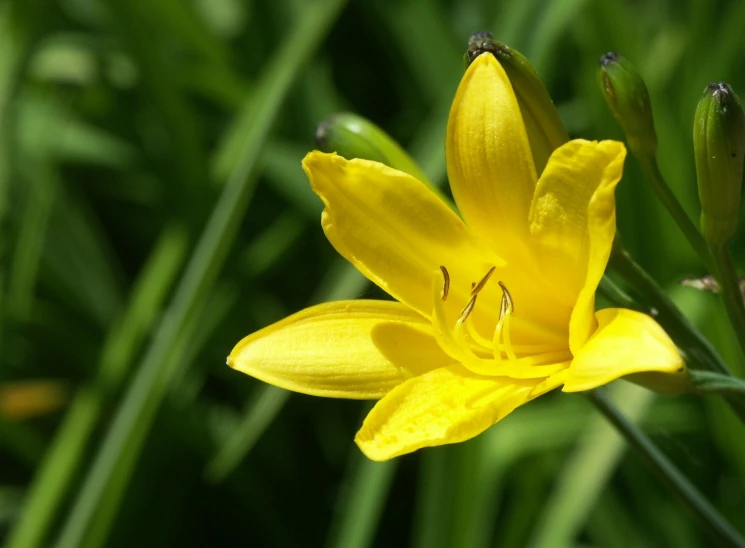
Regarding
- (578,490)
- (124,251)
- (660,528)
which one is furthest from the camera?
(124,251)

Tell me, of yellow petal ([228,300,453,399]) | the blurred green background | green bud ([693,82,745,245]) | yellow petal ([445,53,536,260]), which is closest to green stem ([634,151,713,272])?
green bud ([693,82,745,245])

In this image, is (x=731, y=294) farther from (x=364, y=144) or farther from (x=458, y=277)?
(x=364, y=144)

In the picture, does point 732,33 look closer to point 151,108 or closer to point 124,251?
point 151,108

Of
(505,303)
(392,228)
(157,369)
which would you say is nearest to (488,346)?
(505,303)

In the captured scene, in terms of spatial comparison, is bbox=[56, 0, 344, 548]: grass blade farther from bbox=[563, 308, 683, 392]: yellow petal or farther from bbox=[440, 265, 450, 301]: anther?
bbox=[563, 308, 683, 392]: yellow petal

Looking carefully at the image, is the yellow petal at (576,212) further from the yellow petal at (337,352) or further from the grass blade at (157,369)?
the grass blade at (157,369)

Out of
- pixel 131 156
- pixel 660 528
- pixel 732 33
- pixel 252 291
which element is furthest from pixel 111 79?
pixel 660 528
